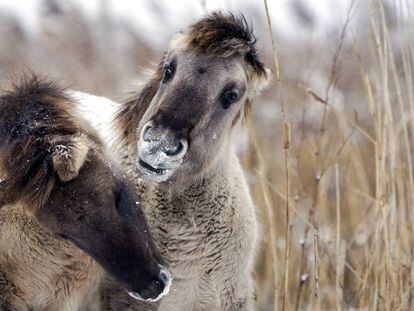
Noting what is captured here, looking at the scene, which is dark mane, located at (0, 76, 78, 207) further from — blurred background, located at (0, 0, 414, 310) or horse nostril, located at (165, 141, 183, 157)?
horse nostril, located at (165, 141, 183, 157)

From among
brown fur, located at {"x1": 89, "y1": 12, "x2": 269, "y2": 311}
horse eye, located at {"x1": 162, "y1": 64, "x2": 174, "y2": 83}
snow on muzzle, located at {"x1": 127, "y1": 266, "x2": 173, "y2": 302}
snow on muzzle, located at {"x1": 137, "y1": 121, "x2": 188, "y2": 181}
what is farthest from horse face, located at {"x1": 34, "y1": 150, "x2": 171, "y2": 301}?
horse eye, located at {"x1": 162, "y1": 64, "x2": 174, "y2": 83}

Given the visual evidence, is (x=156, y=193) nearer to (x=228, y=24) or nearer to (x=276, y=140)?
(x=228, y=24)

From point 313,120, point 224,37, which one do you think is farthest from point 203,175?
point 313,120

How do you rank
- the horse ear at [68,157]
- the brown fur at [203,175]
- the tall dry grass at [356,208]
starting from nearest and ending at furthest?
the horse ear at [68,157] < the brown fur at [203,175] < the tall dry grass at [356,208]

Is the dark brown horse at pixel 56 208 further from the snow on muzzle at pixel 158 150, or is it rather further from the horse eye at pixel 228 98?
the horse eye at pixel 228 98

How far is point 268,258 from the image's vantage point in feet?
19.4

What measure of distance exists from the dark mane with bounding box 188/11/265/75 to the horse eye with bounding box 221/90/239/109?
0.59 feet

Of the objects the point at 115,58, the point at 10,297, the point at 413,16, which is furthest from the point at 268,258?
the point at 115,58

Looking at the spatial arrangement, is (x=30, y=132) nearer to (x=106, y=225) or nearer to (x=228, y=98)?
(x=106, y=225)

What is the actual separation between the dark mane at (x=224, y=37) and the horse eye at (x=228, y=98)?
18cm

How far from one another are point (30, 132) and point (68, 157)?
0.28m

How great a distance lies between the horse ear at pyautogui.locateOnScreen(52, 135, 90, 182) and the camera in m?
3.23

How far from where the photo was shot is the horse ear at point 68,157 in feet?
10.6

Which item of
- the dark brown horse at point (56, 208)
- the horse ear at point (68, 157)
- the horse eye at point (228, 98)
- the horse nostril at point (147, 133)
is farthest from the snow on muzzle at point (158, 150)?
the horse eye at point (228, 98)
